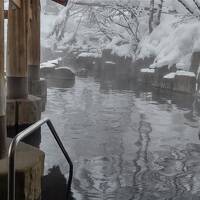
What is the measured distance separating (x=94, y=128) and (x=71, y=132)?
0.72 metres

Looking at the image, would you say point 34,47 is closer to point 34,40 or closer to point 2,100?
point 34,40

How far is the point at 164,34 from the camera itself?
2581 centimetres

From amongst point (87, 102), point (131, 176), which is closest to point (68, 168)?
point (131, 176)

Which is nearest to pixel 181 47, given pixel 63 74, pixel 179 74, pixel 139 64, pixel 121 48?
pixel 179 74

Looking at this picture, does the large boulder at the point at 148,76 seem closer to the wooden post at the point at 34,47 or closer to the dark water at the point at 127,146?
the dark water at the point at 127,146

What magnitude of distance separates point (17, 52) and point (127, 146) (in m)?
2.69

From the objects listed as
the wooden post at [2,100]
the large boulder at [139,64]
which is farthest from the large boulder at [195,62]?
the wooden post at [2,100]

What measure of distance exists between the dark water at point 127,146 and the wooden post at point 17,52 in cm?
111

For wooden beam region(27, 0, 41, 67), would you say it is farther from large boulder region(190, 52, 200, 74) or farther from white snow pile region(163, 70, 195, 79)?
large boulder region(190, 52, 200, 74)

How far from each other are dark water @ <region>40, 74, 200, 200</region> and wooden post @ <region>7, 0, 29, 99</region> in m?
1.11

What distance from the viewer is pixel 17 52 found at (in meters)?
8.05

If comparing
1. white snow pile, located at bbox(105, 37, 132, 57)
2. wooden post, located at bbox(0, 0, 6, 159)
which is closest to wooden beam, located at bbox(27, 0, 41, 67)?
wooden post, located at bbox(0, 0, 6, 159)

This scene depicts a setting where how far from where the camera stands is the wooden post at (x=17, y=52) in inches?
315

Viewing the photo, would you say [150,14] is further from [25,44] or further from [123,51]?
[25,44]
